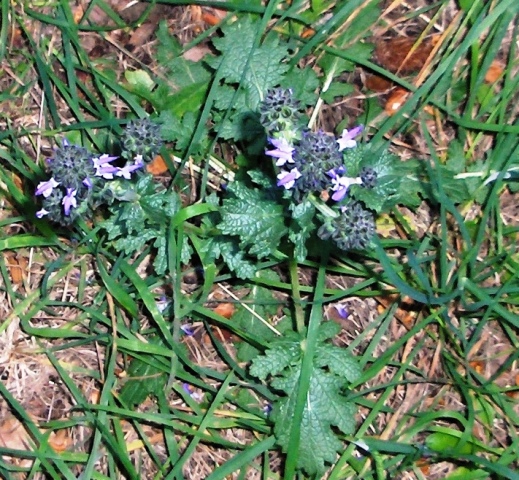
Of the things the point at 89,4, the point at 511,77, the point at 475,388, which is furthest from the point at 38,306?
the point at 511,77

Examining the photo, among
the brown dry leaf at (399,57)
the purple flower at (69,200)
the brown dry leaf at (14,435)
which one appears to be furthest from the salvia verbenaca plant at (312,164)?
the brown dry leaf at (14,435)

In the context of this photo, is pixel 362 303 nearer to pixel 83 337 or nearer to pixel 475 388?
pixel 475 388

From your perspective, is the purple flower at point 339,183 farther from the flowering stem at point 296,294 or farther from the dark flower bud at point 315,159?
the flowering stem at point 296,294

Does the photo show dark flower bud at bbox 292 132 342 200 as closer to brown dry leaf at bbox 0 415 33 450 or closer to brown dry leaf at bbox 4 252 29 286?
brown dry leaf at bbox 4 252 29 286

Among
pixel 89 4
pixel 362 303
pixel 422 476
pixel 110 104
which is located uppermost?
pixel 89 4

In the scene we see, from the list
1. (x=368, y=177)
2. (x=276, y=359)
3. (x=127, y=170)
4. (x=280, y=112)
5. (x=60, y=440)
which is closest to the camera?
(x=280, y=112)

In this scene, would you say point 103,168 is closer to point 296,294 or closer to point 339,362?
point 296,294

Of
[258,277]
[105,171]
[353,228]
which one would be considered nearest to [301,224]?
[353,228]
